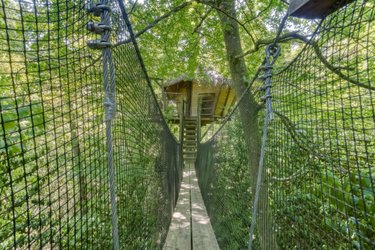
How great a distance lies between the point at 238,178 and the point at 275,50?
1029 millimetres

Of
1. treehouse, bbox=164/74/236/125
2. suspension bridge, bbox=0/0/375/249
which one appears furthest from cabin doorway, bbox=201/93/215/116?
suspension bridge, bbox=0/0/375/249

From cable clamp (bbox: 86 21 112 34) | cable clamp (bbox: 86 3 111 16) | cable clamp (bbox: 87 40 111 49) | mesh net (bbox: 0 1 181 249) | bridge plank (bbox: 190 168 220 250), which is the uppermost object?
cable clamp (bbox: 86 3 111 16)

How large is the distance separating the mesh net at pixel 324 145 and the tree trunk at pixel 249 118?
0.07 ft

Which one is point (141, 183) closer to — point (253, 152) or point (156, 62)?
point (253, 152)

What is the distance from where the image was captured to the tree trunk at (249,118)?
1.18 meters

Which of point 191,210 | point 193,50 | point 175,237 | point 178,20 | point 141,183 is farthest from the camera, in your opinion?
point 191,210

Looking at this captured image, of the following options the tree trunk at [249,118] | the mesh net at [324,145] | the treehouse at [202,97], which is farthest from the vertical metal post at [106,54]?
the treehouse at [202,97]

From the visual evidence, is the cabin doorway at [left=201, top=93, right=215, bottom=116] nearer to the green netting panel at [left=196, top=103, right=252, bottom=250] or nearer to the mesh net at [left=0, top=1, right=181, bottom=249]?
the green netting panel at [left=196, top=103, right=252, bottom=250]

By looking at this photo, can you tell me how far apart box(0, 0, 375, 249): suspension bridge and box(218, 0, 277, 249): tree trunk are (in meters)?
0.01

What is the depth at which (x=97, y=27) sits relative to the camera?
65 centimetres

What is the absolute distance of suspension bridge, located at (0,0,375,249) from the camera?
0.63 meters

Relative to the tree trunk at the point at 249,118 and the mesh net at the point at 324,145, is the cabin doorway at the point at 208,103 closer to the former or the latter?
the tree trunk at the point at 249,118

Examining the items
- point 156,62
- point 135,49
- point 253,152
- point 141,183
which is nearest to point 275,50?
point 135,49

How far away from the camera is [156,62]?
3.29 meters
